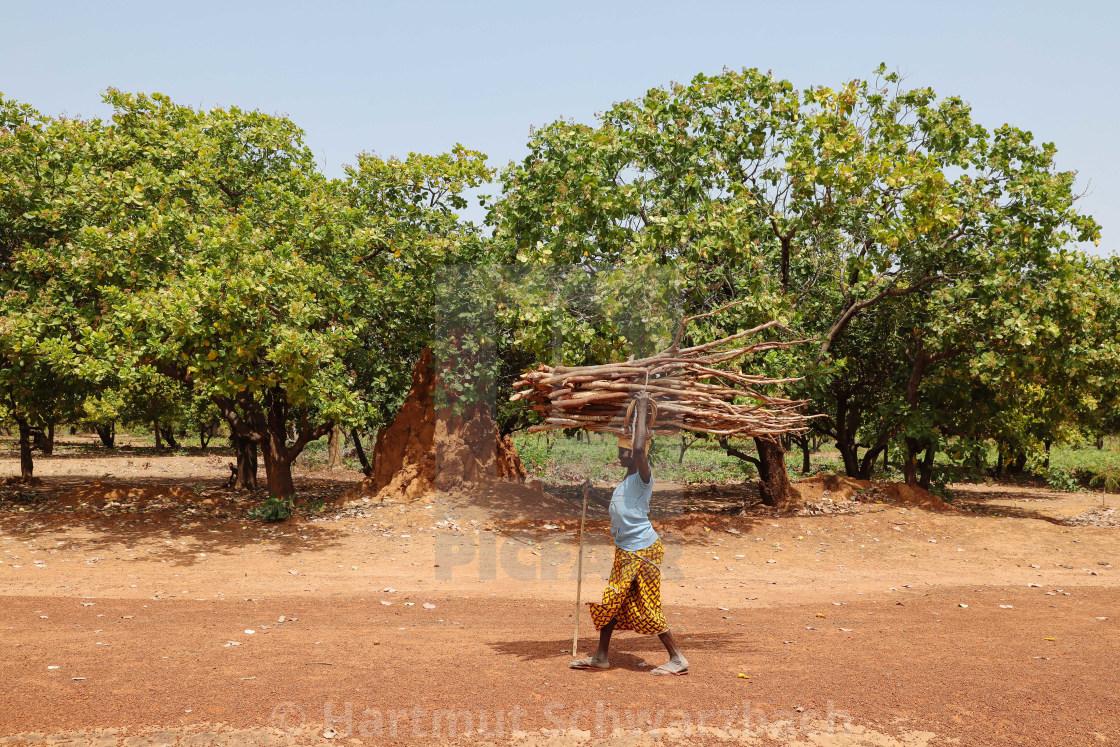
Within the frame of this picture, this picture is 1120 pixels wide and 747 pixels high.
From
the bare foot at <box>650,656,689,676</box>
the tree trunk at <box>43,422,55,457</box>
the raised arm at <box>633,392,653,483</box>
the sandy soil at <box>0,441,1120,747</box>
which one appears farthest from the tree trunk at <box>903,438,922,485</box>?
the tree trunk at <box>43,422,55,457</box>

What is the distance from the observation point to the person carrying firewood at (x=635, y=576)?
571 centimetres

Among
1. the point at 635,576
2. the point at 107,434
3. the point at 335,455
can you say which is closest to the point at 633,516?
the point at 635,576

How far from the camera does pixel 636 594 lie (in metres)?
5.77

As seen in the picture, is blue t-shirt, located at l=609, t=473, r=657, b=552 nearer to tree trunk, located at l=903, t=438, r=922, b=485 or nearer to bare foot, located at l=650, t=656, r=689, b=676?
bare foot, located at l=650, t=656, r=689, b=676

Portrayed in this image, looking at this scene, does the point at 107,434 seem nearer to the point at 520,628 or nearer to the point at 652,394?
the point at 520,628

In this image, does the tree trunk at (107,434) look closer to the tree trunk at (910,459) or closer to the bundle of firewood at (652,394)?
the tree trunk at (910,459)

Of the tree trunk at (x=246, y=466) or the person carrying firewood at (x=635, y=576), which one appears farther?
the tree trunk at (x=246, y=466)

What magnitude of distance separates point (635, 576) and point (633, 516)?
1.42 ft

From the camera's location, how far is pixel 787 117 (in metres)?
13.9

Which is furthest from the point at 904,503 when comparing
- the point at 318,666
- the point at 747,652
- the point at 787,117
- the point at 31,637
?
the point at 31,637

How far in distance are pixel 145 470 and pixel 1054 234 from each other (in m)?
26.7

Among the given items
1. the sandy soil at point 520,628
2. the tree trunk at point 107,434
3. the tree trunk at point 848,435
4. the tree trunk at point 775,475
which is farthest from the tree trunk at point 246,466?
the tree trunk at point 107,434

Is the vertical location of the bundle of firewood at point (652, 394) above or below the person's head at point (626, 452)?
above

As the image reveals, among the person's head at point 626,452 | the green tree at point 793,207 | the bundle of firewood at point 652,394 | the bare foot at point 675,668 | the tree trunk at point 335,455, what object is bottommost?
the bare foot at point 675,668
